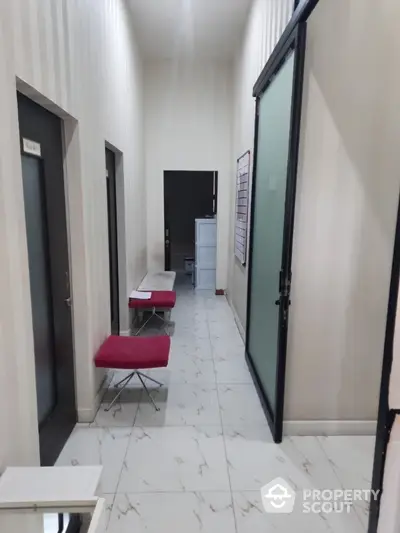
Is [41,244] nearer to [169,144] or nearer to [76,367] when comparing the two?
[76,367]

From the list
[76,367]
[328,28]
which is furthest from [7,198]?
[328,28]

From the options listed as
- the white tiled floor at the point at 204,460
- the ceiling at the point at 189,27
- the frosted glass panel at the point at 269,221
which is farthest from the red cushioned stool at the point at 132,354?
the ceiling at the point at 189,27

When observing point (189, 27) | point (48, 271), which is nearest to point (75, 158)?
point (48, 271)

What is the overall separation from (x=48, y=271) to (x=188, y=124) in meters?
4.49

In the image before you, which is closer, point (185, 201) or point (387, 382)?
point (387, 382)

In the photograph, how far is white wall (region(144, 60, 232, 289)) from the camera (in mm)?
5758

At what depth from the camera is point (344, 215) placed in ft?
7.51

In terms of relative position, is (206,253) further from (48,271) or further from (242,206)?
(48,271)

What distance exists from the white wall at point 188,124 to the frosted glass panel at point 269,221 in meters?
2.91

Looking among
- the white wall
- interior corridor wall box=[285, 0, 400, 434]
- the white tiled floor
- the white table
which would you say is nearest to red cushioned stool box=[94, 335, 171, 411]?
the white tiled floor

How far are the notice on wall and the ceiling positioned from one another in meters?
1.68

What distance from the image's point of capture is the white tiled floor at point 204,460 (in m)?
1.79

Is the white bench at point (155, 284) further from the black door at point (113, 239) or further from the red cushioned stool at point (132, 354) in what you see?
the red cushioned stool at point (132, 354)

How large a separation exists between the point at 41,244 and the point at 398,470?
6.43ft
